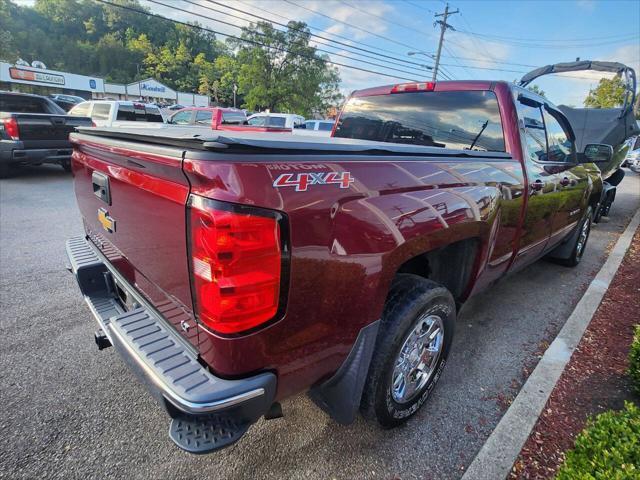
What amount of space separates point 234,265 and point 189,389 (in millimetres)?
491

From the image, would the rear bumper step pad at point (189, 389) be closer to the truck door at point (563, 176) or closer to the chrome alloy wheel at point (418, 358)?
the chrome alloy wheel at point (418, 358)

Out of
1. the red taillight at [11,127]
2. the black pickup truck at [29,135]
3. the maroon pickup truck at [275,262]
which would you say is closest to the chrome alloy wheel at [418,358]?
the maroon pickup truck at [275,262]

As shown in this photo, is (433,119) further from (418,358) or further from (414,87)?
(418,358)

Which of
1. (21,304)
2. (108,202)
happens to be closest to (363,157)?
(108,202)

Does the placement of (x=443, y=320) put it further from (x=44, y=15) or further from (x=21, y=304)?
(x=44, y=15)

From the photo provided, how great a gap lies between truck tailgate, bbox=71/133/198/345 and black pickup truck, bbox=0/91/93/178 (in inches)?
287

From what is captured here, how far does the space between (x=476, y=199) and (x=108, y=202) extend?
2.18 m

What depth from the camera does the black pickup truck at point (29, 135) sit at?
762 cm

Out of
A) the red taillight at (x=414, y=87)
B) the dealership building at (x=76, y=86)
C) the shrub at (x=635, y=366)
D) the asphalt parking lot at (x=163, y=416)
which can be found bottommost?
the asphalt parking lot at (x=163, y=416)

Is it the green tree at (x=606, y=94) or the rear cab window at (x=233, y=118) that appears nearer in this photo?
the rear cab window at (x=233, y=118)

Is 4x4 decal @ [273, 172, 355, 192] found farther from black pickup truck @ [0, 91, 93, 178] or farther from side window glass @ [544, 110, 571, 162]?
black pickup truck @ [0, 91, 93, 178]

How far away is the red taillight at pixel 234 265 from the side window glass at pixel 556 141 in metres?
3.35

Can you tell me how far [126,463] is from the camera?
1.87 m

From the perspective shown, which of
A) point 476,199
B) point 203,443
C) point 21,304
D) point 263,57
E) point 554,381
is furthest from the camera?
point 263,57
